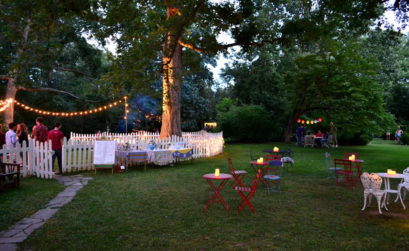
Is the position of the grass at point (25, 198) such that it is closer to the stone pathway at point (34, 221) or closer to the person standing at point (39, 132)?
the stone pathway at point (34, 221)

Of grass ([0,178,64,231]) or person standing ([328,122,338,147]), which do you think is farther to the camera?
person standing ([328,122,338,147])

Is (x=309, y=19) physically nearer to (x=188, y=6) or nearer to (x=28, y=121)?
(x=188, y=6)

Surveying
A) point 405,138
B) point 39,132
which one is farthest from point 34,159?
point 405,138

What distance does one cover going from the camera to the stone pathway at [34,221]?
401cm

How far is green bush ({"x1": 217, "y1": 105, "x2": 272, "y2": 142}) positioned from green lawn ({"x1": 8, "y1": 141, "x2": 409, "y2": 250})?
666 inches

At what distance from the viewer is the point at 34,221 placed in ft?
16.1

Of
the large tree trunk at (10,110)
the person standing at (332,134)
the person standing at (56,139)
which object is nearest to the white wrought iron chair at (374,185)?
the person standing at (56,139)

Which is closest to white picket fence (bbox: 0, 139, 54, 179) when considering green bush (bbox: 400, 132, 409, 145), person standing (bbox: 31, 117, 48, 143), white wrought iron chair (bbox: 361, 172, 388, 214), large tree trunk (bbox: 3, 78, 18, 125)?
person standing (bbox: 31, 117, 48, 143)

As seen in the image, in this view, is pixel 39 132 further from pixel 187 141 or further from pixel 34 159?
pixel 187 141

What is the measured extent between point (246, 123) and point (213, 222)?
2012 cm

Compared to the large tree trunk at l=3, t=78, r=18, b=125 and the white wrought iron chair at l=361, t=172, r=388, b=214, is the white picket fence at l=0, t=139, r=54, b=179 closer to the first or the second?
the white wrought iron chair at l=361, t=172, r=388, b=214

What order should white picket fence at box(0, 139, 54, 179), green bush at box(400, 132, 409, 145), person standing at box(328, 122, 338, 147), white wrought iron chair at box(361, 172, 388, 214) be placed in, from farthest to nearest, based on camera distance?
1. green bush at box(400, 132, 409, 145)
2. person standing at box(328, 122, 338, 147)
3. white picket fence at box(0, 139, 54, 179)
4. white wrought iron chair at box(361, 172, 388, 214)

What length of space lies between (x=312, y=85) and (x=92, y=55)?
52.4ft

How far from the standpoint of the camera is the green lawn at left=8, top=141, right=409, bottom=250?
405 cm
